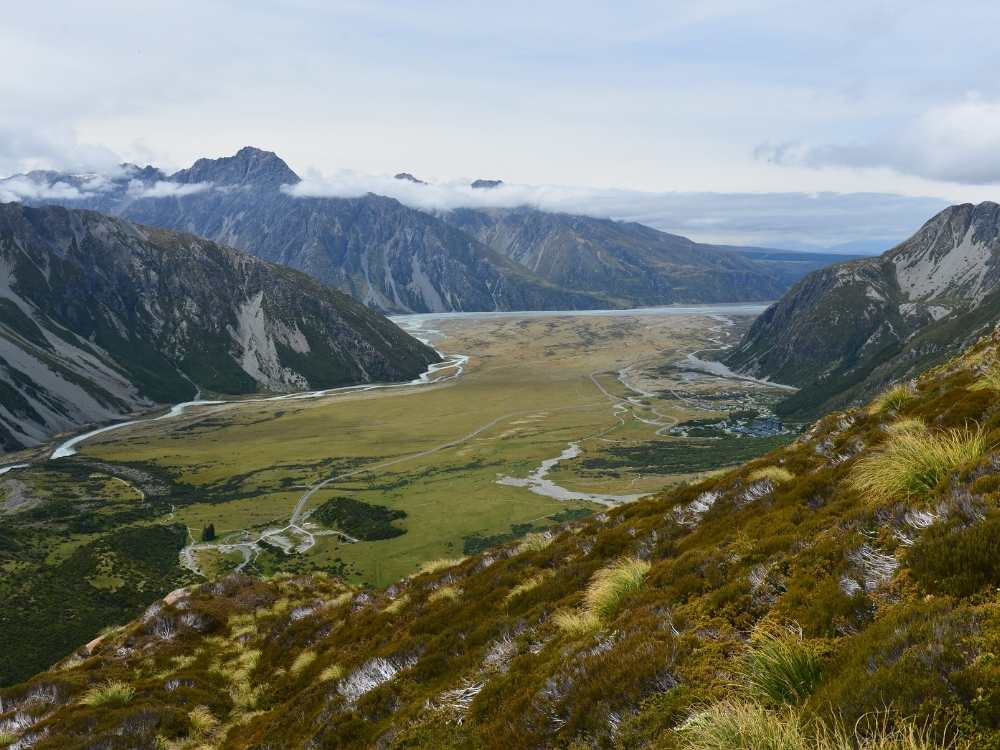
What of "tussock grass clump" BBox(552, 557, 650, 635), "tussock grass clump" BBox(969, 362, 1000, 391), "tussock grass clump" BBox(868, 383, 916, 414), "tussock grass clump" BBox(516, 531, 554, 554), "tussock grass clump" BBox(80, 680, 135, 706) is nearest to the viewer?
"tussock grass clump" BBox(552, 557, 650, 635)

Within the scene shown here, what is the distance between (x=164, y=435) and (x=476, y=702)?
218277mm

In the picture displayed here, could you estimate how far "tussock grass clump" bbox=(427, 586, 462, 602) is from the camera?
2135 cm

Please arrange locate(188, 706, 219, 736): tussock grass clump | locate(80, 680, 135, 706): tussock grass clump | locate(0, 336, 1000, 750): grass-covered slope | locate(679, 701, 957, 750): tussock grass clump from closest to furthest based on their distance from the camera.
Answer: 1. locate(679, 701, 957, 750): tussock grass clump
2. locate(0, 336, 1000, 750): grass-covered slope
3. locate(188, 706, 219, 736): tussock grass clump
4. locate(80, 680, 135, 706): tussock grass clump

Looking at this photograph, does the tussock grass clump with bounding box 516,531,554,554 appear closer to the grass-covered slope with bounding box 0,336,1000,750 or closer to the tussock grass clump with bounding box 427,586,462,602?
the grass-covered slope with bounding box 0,336,1000,750

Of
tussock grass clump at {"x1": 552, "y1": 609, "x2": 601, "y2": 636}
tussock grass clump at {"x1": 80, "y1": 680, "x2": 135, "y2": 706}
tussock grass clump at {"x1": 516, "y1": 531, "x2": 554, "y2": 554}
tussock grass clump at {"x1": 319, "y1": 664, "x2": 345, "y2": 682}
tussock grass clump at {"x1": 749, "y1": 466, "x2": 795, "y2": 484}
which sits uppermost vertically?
tussock grass clump at {"x1": 749, "y1": 466, "x2": 795, "y2": 484}

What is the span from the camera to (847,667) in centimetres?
721

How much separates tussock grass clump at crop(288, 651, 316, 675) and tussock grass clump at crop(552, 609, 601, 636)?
40.3ft

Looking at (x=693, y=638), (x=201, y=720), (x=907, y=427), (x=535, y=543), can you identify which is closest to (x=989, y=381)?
(x=907, y=427)

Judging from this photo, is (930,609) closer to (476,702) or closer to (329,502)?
(476,702)

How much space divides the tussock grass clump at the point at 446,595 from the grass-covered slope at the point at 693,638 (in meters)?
0.20

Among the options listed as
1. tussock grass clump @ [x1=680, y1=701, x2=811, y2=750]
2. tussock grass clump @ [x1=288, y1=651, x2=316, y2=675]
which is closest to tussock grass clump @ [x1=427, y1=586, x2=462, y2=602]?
tussock grass clump @ [x1=288, y1=651, x2=316, y2=675]

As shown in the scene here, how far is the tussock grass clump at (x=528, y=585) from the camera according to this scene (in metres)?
18.3

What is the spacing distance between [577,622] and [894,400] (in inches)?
575

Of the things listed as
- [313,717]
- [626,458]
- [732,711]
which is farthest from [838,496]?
[626,458]
